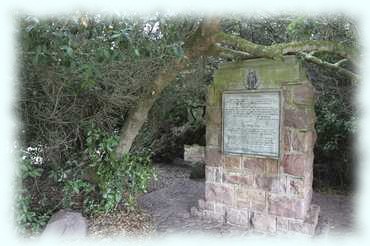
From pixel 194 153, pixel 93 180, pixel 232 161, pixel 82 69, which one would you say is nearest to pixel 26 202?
pixel 93 180

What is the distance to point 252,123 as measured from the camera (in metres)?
3.54

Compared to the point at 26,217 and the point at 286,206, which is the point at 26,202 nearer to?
the point at 26,217

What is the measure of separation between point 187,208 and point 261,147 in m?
1.45

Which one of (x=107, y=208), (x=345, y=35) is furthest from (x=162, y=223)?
(x=345, y=35)

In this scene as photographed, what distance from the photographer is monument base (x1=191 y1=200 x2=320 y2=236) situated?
129 inches

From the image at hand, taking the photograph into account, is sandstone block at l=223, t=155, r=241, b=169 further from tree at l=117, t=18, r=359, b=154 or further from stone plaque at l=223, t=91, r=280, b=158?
tree at l=117, t=18, r=359, b=154

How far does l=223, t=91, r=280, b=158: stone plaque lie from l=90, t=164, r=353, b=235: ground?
3.13 ft

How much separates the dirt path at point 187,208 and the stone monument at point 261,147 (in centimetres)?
24

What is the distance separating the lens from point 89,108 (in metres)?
3.47

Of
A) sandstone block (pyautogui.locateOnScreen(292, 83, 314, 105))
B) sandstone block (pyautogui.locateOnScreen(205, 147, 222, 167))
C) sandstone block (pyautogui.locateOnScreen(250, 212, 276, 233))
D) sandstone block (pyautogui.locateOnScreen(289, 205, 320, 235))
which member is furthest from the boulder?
sandstone block (pyautogui.locateOnScreen(292, 83, 314, 105))

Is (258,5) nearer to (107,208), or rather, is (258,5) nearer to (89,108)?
(89,108)

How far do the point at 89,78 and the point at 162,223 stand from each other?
1.95 m

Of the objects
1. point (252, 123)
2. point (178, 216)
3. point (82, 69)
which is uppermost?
point (82, 69)

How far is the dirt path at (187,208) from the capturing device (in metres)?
3.58
